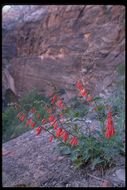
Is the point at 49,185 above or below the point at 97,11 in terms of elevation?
below

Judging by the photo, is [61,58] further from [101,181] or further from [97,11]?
[101,181]

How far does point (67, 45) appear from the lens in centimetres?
1295

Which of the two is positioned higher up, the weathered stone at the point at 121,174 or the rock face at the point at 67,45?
the rock face at the point at 67,45

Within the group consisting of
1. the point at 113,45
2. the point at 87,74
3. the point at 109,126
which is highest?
the point at 113,45

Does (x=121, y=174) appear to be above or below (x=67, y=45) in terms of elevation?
below

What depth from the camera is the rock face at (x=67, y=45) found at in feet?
37.7

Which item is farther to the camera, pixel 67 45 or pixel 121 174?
pixel 67 45

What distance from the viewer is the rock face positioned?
37.7ft

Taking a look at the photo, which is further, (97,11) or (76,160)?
(97,11)

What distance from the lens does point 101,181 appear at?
4.09m

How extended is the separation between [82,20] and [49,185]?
30.0ft

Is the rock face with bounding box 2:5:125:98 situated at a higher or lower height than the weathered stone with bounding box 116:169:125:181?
higher

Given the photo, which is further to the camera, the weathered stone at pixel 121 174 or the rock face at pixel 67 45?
the rock face at pixel 67 45
